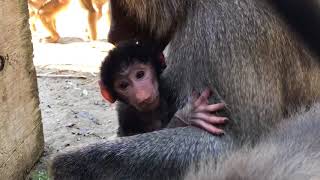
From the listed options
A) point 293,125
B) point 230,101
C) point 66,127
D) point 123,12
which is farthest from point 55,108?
point 293,125

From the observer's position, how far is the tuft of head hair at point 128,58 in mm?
2979

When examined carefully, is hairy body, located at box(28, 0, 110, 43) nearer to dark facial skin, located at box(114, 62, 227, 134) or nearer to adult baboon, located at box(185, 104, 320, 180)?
dark facial skin, located at box(114, 62, 227, 134)

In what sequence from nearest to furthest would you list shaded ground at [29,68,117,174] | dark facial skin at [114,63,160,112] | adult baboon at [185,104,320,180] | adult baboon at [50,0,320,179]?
adult baboon at [185,104,320,180] → adult baboon at [50,0,320,179] → dark facial skin at [114,63,160,112] → shaded ground at [29,68,117,174]

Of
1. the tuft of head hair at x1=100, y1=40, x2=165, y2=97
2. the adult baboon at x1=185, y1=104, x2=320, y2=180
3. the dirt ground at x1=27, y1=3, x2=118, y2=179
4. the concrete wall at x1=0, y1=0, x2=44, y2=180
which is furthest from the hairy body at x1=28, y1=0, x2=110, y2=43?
the adult baboon at x1=185, y1=104, x2=320, y2=180

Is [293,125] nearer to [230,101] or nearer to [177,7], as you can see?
[230,101]

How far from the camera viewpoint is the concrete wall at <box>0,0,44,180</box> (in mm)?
3195

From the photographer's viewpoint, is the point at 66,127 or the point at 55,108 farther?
the point at 55,108

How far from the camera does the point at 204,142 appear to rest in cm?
279

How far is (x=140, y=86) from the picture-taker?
9.66 ft

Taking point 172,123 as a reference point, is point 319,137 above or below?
above

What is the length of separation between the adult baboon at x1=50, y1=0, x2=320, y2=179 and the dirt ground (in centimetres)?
86

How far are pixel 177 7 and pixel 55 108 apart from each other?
1908mm

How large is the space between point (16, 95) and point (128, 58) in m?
0.63

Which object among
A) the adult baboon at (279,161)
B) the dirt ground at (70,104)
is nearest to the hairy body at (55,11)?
the dirt ground at (70,104)
